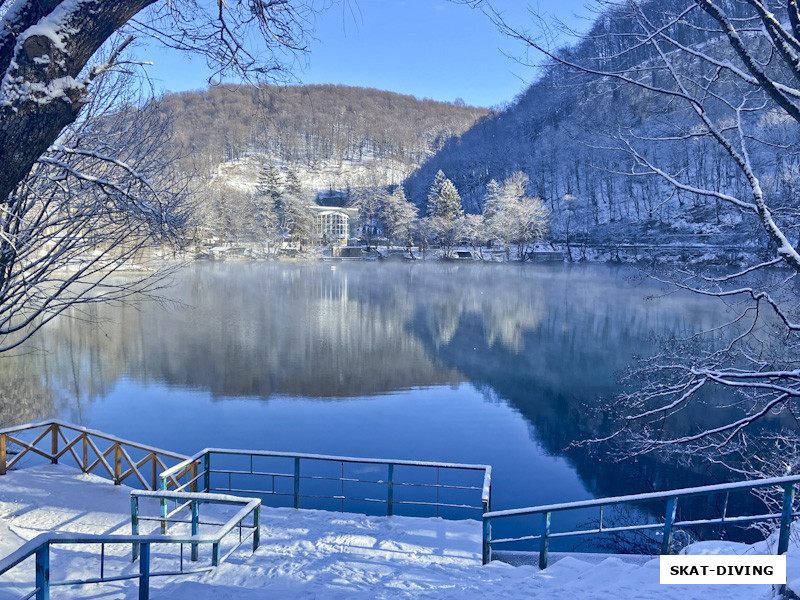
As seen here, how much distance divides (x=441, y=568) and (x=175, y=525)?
148 inches

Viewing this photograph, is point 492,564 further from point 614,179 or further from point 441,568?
point 614,179

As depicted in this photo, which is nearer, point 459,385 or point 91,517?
point 91,517

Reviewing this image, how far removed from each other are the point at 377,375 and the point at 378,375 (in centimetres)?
4

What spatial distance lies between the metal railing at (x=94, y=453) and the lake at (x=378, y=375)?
123cm

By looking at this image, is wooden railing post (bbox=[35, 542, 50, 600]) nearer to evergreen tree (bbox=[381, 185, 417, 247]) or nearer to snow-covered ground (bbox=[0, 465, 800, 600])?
snow-covered ground (bbox=[0, 465, 800, 600])

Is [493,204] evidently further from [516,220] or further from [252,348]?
[252,348]

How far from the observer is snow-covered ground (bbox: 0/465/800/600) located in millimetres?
3969

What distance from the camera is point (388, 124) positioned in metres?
135

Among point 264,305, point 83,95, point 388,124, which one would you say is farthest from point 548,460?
point 388,124

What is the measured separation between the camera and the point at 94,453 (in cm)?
1108

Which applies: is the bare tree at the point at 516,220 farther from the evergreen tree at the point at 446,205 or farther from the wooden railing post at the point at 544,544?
the wooden railing post at the point at 544,544

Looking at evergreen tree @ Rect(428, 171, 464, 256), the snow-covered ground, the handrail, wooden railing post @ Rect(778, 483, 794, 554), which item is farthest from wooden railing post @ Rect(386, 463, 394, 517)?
evergreen tree @ Rect(428, 171, 464, 256)

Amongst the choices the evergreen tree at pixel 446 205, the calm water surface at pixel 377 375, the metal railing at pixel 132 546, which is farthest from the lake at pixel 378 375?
the evergreen tree at pixel 446 205

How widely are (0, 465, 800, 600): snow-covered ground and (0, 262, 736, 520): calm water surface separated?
335 centimetres
